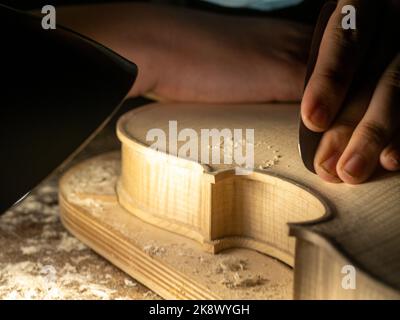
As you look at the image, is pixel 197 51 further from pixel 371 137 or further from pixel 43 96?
pixel 43 96

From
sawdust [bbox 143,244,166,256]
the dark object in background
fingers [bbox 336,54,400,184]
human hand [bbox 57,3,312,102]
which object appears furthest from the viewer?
human hand [bbox 57,3,312,102]

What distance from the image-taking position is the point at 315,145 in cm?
107

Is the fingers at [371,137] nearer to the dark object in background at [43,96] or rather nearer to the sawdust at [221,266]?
the sawdust at [221,266]

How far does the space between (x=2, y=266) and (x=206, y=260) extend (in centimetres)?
39

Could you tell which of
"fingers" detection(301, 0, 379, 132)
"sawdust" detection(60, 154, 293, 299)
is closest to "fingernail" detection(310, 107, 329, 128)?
"fingers" detection(301, 0, 379, 132)

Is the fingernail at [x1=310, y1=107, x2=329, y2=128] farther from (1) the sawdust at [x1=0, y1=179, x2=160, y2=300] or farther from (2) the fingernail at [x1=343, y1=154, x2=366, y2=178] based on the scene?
(1) the sawdust at [x1=0, y1=179, x2=160, y2=300]

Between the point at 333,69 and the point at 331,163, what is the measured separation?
6.2 inches

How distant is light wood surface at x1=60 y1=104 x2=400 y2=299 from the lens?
83 centimetres

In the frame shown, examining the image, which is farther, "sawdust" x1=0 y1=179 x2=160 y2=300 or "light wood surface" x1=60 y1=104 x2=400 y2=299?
"sawdust" x1=0 y1=179 x2=160 y2=300

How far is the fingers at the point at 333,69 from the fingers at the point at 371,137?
56 mm

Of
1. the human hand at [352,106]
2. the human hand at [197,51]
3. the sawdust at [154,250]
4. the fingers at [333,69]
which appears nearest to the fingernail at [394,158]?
the human hand at [352,106]

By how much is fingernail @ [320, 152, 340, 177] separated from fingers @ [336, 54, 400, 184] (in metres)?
0.02
